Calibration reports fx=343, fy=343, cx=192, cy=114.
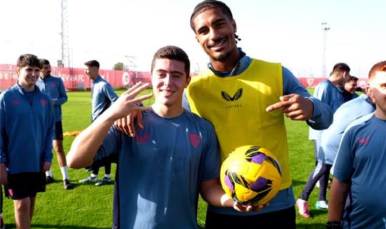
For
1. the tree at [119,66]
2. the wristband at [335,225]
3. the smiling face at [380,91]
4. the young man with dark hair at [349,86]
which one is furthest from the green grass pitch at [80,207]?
the tree at [119,66]

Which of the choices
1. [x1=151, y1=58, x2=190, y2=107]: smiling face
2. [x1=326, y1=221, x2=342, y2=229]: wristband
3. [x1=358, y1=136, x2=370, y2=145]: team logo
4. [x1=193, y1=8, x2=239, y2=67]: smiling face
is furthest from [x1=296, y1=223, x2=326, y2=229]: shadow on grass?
[x1=151, y1=58, x2=190, y2=107]: smiling face

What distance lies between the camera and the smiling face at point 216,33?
8.45ft

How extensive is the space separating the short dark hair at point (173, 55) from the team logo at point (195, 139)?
1.45ft

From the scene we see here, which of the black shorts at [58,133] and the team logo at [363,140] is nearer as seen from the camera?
the team logo at [363,140]

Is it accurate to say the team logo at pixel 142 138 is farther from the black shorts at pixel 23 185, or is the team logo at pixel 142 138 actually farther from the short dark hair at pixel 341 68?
the short dark hair at pixel 341 68

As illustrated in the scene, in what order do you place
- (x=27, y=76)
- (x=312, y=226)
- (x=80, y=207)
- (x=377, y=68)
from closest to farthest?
1. (x=377, y=68)
2. (x=27, y=76)
3. (x=312, y=226)
4. (x=80, y=207)

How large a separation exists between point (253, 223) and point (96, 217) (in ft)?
12.2

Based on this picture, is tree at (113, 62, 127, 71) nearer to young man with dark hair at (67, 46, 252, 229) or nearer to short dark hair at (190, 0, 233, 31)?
short dark hair at (190, 0, 233, 31)

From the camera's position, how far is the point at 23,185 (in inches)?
178

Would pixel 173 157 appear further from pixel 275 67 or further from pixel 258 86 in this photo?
pixel 275 67

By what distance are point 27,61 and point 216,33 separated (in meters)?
3.33

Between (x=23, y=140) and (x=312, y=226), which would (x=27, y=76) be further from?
(x=312, y=226)

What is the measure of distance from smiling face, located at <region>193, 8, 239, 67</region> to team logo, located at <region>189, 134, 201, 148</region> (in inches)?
25.3

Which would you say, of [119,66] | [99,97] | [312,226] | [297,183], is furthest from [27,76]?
[119,66]
